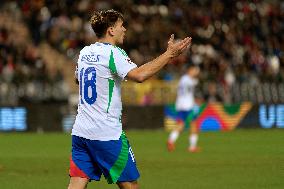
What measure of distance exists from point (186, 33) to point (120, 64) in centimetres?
2600

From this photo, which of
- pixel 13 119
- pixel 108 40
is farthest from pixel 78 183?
pixel 13 119

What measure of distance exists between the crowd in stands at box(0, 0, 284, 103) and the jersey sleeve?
20947 mm

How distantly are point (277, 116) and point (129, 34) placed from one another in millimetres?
6648

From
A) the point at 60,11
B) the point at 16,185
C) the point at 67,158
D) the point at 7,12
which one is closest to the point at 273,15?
the point at 60,11

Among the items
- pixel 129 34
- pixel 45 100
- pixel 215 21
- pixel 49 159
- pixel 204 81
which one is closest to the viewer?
pixel 49 159

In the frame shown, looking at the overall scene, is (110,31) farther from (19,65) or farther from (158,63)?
(19,65)

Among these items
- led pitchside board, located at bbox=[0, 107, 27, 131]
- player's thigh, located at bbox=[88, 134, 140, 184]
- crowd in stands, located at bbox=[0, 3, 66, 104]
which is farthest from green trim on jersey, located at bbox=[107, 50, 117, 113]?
crowd in stands, located at bbox=[0, 3, 66, 104]

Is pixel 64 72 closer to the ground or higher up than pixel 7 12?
closer to the ground

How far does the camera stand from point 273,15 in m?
35.2

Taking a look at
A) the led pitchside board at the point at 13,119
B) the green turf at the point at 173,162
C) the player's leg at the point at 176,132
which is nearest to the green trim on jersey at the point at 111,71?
the green turf at the point at 173,162

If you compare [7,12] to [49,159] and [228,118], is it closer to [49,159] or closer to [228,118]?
[228,118]

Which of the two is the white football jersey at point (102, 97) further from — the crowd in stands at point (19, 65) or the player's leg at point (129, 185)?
the crowd in stands at point (19, 65)

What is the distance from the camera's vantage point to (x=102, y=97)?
24.9ft

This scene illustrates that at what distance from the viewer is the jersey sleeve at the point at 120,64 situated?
293 inches
